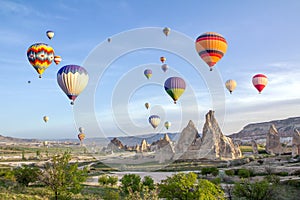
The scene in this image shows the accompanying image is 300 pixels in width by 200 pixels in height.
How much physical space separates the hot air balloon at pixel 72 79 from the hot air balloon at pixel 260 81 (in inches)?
1158

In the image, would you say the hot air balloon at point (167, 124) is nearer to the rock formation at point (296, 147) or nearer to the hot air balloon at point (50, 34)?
the rock formation at point (296, 147)

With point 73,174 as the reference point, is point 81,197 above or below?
below

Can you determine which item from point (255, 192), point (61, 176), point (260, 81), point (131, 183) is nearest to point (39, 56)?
point (131, 183)

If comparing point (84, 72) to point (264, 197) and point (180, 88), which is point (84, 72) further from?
point (264, 197)

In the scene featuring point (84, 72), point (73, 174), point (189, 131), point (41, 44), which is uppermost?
point (41, 44)

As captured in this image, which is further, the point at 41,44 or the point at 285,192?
the point at 41,44

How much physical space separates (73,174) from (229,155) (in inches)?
2254

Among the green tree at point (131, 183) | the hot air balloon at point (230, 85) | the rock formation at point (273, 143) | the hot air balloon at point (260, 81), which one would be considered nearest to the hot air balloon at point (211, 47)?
the hot air balloon at point (260, 81)

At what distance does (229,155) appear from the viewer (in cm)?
7375

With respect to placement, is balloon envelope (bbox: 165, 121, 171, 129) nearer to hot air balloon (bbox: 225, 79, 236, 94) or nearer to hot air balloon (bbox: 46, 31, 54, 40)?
hot air balloon (bbox: 225, 79, 236, 94)

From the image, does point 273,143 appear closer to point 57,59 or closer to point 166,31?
point 166,31

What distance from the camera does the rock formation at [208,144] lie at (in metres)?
73.9

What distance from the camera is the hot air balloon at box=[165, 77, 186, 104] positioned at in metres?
50.2

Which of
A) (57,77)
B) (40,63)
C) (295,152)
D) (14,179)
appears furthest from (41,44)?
(295,152)
